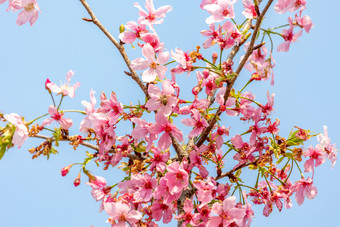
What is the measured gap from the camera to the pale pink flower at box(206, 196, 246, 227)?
1874 mm

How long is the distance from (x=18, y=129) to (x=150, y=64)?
25.9 inches

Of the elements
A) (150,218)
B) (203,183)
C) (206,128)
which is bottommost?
(150,218)

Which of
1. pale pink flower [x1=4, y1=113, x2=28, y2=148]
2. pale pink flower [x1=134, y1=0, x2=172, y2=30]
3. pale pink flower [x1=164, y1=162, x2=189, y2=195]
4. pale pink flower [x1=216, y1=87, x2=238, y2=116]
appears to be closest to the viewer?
pale pink flower [x1=4, y1=113, x2=28, y2=148]

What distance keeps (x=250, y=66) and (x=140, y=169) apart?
790 mm

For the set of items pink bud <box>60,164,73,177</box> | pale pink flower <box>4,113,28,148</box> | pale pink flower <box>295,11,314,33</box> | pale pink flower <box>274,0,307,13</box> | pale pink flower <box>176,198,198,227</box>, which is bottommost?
pale pink flower <box>176,198,198,227</box>

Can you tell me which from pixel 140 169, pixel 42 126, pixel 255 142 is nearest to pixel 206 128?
pixel 255 142

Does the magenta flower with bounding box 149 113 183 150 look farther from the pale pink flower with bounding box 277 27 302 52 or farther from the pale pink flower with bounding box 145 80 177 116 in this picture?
the pale pink flower with bounding box 277 27 302 52

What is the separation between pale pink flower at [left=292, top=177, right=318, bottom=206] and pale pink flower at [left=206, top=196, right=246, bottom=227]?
0.38 metres

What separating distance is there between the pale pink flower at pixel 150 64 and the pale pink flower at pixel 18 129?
564 mm

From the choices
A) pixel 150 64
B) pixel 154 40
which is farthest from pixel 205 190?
pixel 154 40

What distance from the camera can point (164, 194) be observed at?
6.54 feet

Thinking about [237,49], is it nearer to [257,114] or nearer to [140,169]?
[257,114]

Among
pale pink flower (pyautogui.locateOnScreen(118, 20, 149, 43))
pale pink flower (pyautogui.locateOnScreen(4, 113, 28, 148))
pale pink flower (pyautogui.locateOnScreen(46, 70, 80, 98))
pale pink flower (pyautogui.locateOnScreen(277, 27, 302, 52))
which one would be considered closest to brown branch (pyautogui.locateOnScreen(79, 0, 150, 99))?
pale pink flower (pyautogui.locateOnScreen(118, 20, 149, 43))

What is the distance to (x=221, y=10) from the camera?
208 cm
